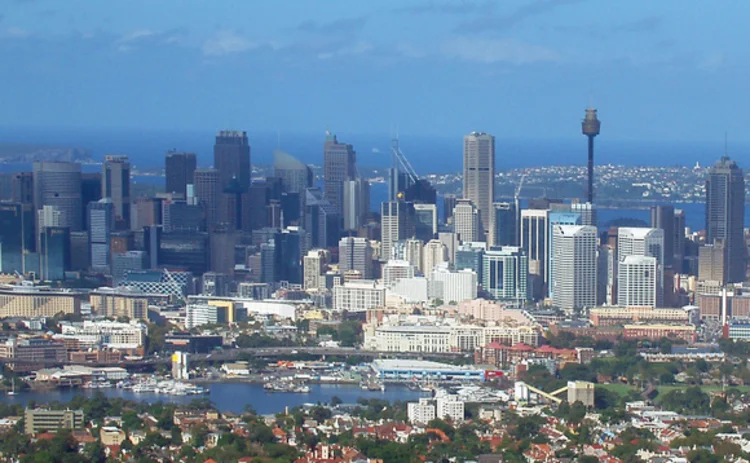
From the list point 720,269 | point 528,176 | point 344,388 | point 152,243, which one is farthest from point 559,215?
point 528,176

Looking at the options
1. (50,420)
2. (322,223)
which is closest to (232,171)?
(322,223)

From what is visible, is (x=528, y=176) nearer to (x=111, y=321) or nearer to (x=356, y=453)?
(x=111, y=321)

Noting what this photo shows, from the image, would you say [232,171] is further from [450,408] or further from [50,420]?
[50,420]

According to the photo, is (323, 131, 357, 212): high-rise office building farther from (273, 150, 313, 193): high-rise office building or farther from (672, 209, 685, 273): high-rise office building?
(672, 209, 685, 273): high-rise office building

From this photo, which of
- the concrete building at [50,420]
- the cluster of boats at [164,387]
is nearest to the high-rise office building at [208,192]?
the cluster of boats at [164,387]

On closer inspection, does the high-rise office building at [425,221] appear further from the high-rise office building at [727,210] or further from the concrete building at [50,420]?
the concrete building at [50,420]
